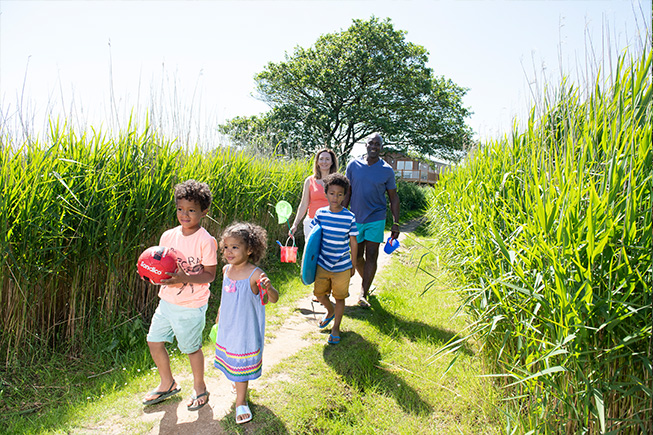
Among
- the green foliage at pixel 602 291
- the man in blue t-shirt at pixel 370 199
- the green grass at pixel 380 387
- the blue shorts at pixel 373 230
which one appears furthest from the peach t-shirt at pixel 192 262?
the blue shorts at pixel 373 230

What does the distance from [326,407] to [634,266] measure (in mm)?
1986

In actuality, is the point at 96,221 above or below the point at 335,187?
below

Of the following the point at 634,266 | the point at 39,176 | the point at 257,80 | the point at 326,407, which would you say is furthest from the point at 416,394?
the point at 257,80

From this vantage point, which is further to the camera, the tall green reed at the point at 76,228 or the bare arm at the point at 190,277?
the tall green reed at the point at 76,228

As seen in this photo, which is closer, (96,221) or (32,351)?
(32,351)

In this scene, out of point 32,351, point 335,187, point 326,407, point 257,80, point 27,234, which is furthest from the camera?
point 257,80

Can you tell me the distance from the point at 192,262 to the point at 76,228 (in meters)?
1.32

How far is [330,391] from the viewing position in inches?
112

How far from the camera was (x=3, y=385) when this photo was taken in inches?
110

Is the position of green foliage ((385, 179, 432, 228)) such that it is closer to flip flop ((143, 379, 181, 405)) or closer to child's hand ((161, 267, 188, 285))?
flip flop ((143, 379, 181, 405))

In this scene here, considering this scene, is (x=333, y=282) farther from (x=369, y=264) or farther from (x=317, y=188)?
(x=317, y=188)

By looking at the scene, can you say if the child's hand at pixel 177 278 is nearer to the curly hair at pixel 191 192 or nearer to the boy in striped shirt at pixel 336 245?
the curly hair at pixel 191 192

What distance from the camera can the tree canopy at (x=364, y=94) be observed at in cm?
2564

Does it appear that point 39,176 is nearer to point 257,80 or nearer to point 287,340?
point 287,340
